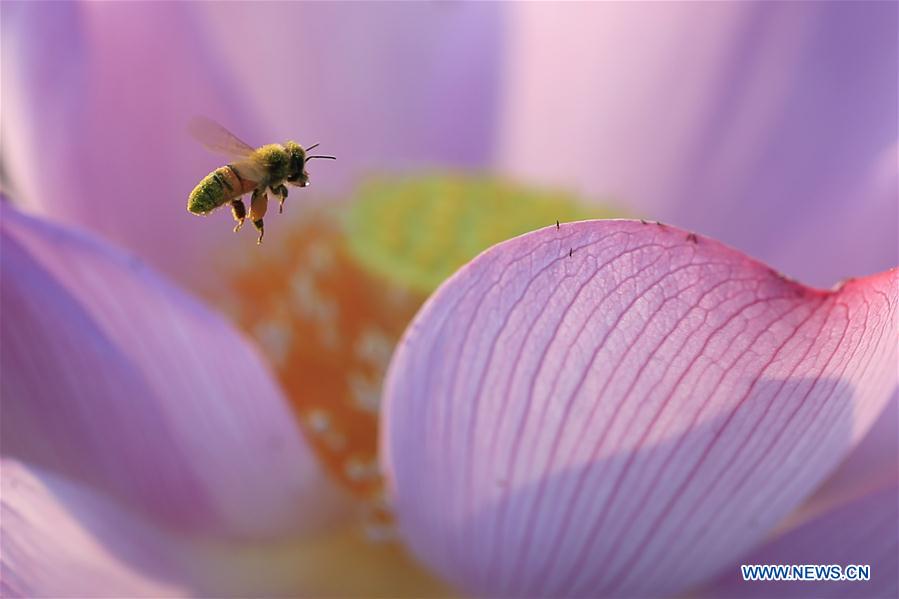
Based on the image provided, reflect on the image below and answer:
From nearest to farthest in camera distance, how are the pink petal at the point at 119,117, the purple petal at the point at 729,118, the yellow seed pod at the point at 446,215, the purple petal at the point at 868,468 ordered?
1. the purple petal at the point at 868,468
2. the pink petal at the point at 119,117
3. the purple petal at the point at 729,118
4. the yellow seed pod at the point at 446,215

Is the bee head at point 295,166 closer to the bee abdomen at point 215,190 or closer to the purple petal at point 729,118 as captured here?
the bee abdomen at point 215,190

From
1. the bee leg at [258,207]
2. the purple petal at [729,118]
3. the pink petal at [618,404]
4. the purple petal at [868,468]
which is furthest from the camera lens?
the purple petal at [729,118]

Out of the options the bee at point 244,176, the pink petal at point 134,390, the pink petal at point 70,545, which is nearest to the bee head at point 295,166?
the bee at point 244,176

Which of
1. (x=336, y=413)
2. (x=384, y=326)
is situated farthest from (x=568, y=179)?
(x=336, y=413)

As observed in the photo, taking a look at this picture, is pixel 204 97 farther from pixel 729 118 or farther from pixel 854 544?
pixel 854 544

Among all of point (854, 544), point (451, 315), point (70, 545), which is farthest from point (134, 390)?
point (854, 544)

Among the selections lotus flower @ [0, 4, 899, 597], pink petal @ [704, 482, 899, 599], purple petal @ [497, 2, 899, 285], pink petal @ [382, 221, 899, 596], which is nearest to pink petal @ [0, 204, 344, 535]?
lotus flower @ [0, 4, 899, 597]

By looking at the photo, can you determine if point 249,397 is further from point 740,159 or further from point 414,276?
point 740,159

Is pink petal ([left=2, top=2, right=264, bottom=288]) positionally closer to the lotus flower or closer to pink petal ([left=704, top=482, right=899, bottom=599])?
the lotus flower
